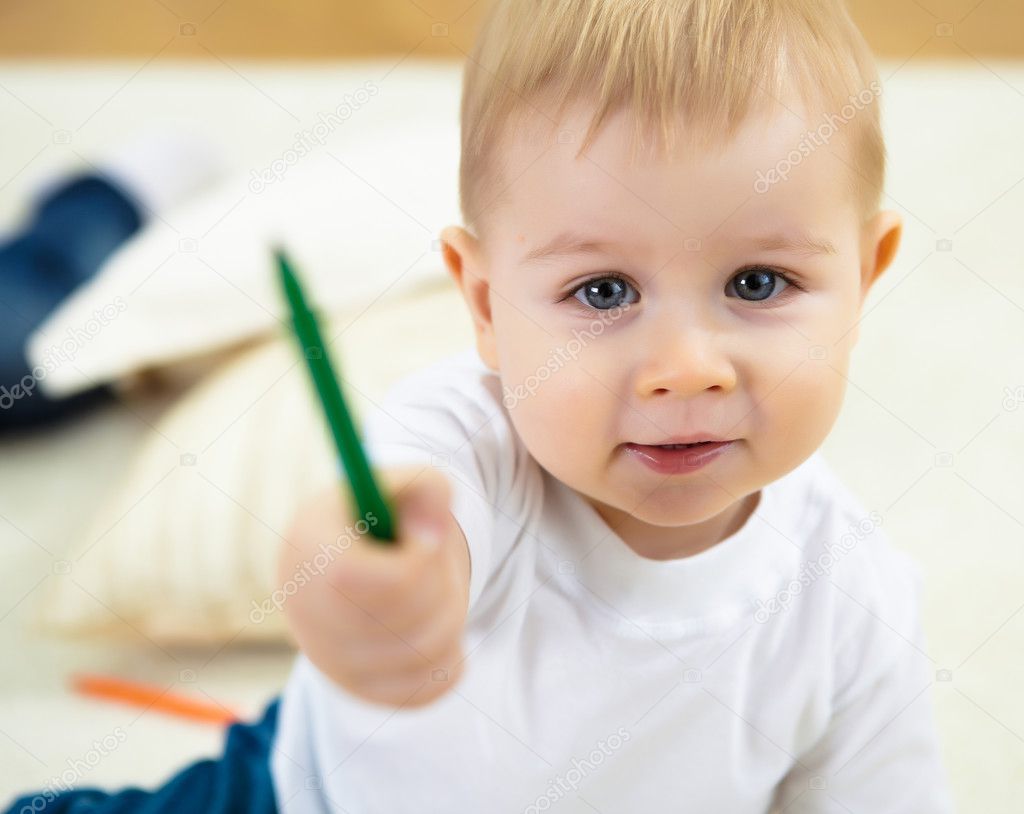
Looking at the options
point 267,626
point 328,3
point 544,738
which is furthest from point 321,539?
point 328,3

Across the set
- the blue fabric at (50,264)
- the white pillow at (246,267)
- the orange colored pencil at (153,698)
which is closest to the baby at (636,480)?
the orange colored pencil at (153,698)

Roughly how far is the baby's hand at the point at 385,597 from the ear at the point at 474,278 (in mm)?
199

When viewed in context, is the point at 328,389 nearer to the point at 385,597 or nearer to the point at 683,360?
the point at 385,597

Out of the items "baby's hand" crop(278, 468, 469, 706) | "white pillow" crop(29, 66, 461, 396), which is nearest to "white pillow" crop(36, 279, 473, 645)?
"white pillow" crop(29, 66, 461, 396)

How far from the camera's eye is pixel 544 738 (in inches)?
24.7

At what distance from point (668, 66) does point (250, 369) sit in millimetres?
698

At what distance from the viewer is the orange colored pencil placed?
0.95 metres

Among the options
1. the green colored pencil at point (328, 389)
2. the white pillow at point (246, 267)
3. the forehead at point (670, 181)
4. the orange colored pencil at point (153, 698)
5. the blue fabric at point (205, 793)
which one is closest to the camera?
the green colored pencil at point (328, 389)

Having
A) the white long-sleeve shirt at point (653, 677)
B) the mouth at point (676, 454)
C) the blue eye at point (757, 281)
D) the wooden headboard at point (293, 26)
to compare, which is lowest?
the wooden headboard at point (293, 26)

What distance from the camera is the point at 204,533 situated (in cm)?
96

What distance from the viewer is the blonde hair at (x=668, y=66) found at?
0.48 metres

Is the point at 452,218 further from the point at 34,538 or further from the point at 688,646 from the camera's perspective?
the point at 688,646

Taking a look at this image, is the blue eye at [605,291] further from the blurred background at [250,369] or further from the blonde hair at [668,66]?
the blurred background at [250,369]

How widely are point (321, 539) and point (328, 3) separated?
2.02 meters
